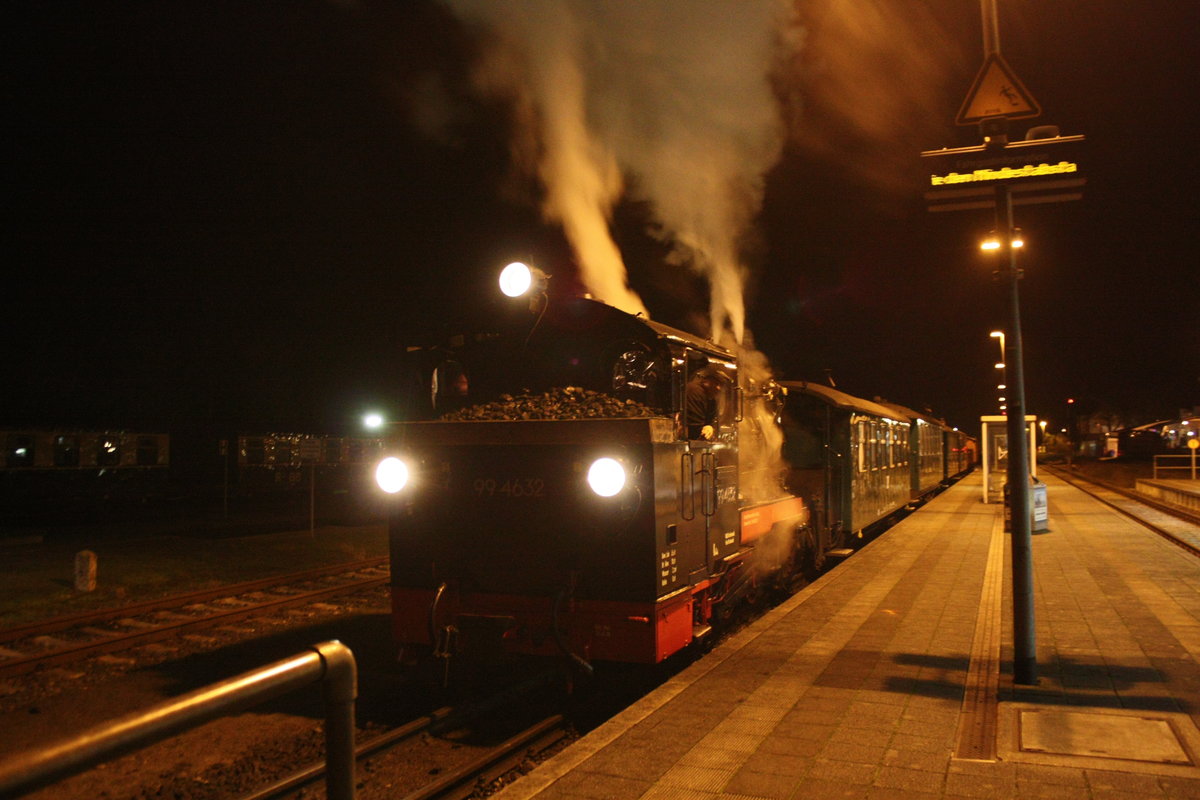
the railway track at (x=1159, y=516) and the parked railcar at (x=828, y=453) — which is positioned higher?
the parked railcar at (x=828, y=453)

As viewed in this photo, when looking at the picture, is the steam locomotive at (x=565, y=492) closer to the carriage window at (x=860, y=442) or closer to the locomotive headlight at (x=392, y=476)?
the locomotive headlight at (x=392, y=476)

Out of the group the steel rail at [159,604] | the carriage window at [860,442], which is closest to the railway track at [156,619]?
the steel rail at [159,604]

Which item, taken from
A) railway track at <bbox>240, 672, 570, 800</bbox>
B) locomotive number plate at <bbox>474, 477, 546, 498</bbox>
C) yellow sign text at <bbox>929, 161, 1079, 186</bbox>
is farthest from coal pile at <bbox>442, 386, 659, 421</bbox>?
yellow sign text at <bbox>929, 161, 1079, 186</bbox>

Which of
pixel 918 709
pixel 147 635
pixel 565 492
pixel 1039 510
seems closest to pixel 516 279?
pixel 565 492

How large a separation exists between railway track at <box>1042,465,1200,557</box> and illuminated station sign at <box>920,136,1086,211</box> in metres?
10.4

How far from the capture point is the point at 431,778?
5246 mm

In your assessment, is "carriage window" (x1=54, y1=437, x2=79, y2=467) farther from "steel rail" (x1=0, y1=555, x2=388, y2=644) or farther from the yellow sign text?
the yellow sign text

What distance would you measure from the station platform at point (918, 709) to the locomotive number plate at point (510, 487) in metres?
1.71

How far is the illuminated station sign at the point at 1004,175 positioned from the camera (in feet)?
21.2

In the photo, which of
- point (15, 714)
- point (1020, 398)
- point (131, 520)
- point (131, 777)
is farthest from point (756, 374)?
point (131, 520)

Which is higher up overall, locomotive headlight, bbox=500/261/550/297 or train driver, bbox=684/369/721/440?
locomotive headlight, bbox=500/261/550/297

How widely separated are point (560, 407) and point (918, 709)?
3.31m

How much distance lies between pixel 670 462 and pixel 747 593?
133 inches

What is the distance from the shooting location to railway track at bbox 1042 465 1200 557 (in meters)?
15.7
